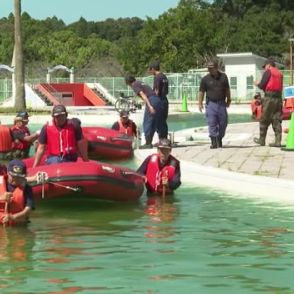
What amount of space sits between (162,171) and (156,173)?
12cm

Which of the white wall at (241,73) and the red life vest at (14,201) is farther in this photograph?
the white wall at (241,73)

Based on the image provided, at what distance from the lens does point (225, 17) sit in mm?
81250

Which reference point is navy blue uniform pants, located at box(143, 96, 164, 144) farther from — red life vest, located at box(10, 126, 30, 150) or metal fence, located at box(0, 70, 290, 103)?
metal fence, located at box(0, 70, 290, 103)

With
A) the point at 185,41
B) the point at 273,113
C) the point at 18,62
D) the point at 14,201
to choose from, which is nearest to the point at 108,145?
the point at 273,113

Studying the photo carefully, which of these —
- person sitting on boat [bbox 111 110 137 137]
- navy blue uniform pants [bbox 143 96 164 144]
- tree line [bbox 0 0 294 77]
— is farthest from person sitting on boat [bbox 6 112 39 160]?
tree line [bbox 0 0 294 77]

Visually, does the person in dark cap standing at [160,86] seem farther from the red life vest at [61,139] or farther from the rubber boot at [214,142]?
the red life vest at [61,139]

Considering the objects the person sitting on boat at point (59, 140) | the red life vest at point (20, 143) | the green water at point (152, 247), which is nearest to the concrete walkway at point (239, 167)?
the green water at point (152, 247)

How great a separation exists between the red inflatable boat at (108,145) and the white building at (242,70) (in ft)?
123

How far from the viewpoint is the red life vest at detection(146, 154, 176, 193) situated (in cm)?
1049

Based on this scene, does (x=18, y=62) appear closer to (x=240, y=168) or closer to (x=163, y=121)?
(x=163, y=121)

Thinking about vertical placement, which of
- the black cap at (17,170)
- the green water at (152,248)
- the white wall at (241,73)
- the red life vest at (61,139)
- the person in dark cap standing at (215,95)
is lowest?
the green water at (152,248)

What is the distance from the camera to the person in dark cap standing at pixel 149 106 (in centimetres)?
1485

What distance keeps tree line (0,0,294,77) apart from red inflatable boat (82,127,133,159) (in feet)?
163

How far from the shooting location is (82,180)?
368 inches
